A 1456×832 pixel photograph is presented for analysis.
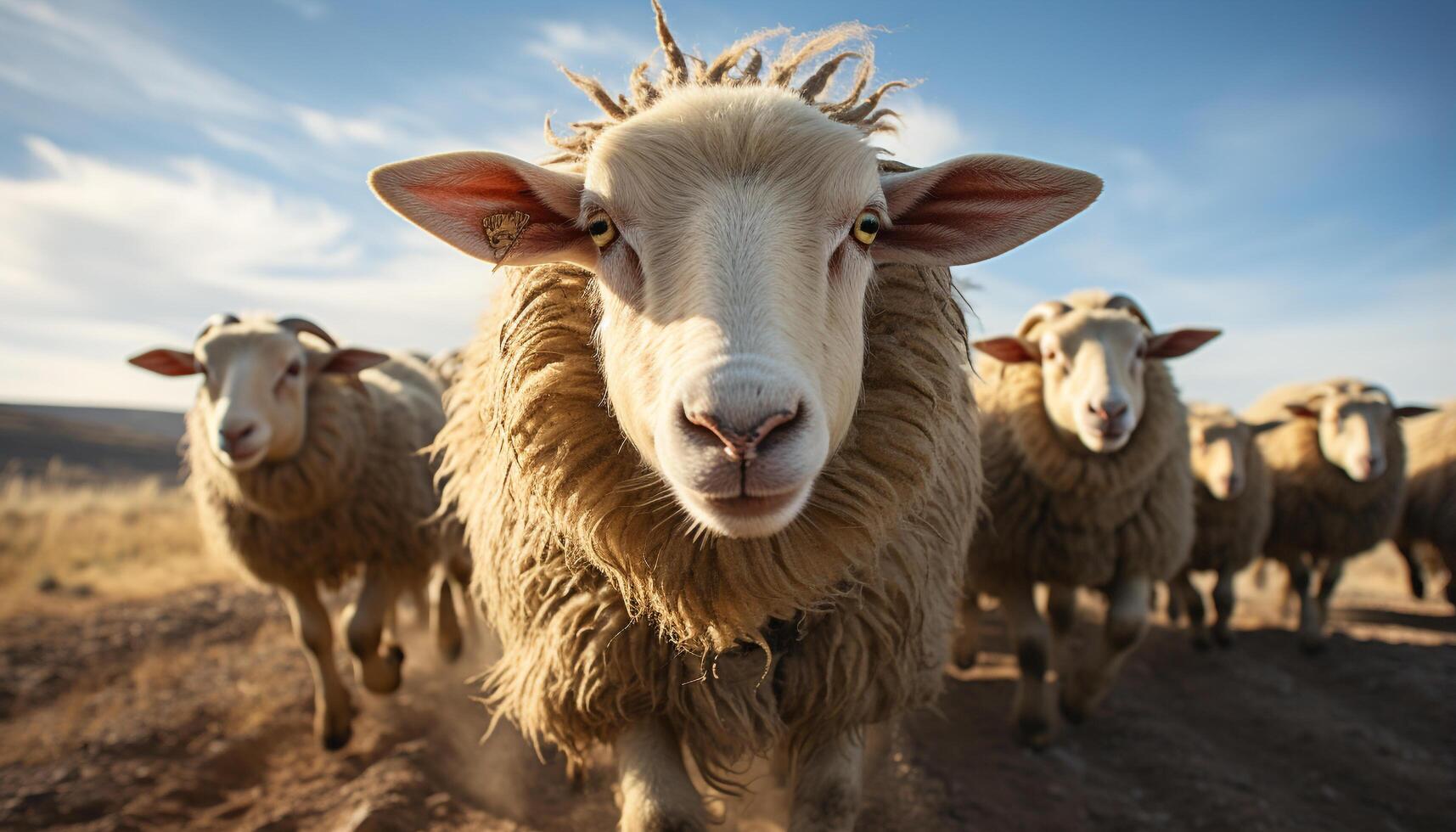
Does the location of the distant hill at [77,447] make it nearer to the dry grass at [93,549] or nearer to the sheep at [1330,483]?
the dry grass at [93,549]

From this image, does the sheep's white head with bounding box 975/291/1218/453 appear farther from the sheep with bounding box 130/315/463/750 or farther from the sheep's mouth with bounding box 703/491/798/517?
the sheep with bounding box 130/315/463/750

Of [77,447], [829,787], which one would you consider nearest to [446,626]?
[829,787]

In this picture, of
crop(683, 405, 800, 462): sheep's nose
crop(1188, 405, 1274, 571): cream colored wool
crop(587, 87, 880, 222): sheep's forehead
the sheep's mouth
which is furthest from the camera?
crop(1188, 405, 1274, 571): cream colored wool

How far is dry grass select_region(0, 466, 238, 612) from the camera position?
8273 millimetres

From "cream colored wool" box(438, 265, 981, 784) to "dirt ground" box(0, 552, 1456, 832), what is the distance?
A: 0.66 meters

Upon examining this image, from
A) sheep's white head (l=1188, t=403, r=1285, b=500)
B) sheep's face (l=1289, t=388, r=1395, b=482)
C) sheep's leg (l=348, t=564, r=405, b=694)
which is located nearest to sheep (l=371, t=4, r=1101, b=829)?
sheep's leg (l=348, t=564, r=405, b=694)

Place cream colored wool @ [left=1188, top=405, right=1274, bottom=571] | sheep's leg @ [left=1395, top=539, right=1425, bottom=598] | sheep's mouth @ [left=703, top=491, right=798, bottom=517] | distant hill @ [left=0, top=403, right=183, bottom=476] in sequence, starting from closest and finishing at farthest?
sheep's mouth @ [left=703, top=491, right=798, bottom=517] < cream colored wool @ [left=1188, top=405, right=1274, bottom=571] < sheep's leg @ [left=1395, top=539, right=1425, bottom=598] < distant hill @ [left=0, top=403, right=183, bottom=476]

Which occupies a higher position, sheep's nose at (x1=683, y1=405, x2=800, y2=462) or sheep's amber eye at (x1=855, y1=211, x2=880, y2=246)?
sheep's amber eye at (x1=855, y1=211, x2=880, y2=246)

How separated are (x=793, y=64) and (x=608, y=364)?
1.49 m

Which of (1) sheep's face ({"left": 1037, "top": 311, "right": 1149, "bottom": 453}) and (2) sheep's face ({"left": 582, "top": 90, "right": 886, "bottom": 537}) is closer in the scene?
(2) sheep's face ({"left": 582, "top": 90, "right": 886, "bottom": 537})

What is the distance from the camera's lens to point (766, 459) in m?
1.46

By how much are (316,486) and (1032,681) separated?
4.15 meters

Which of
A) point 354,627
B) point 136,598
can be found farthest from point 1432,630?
point 136,598

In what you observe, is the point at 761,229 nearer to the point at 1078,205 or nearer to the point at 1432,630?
the point at 1078,205
